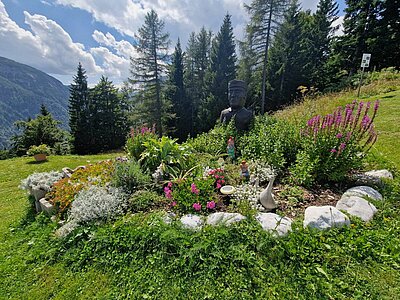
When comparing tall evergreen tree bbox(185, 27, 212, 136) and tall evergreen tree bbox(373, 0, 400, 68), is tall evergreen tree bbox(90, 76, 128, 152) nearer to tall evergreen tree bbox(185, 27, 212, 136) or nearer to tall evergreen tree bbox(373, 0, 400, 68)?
tall evergreen tree bbox(185, 27, 212, 136)

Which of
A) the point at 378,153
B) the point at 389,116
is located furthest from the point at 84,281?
the point at 389,116

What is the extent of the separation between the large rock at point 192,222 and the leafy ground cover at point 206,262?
10 cm

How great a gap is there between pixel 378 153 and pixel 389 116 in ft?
11.8

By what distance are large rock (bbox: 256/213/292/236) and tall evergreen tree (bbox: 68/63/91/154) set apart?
75.9ft

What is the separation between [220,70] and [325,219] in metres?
19.5

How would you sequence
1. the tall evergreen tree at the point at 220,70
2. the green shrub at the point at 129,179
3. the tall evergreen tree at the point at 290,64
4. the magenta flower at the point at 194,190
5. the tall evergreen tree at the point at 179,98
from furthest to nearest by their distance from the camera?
the tall evergreen tree at the point at 179,98 < the tall evergreen tree at the point at 220,70 < the tall evergreen tree at the point at 290,64 < the green shrub at the point at 129,179 < the magenta flower at the point at 194,190

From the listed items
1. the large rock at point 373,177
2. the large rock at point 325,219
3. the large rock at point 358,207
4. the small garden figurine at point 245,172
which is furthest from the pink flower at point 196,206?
the large rock at point 373,177

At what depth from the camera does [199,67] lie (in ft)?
72.3

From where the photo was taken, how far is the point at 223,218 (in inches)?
91.4

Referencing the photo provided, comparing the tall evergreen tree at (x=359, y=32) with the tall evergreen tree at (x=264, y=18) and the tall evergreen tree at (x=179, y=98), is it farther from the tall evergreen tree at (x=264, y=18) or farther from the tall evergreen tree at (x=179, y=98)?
the tall evergreen tree at (x=179, y=98)

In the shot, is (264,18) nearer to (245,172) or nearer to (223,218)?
(245,172)

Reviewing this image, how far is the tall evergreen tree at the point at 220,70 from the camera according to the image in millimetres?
19141

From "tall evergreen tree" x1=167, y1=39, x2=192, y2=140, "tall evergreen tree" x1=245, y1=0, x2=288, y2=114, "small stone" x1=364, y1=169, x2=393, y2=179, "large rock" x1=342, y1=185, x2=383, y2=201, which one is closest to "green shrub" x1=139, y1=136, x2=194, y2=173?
"large rock" x1=342, y1=185, x2=383, y2=201

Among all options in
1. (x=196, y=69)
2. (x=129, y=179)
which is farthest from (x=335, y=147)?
(x=196, y=69)
